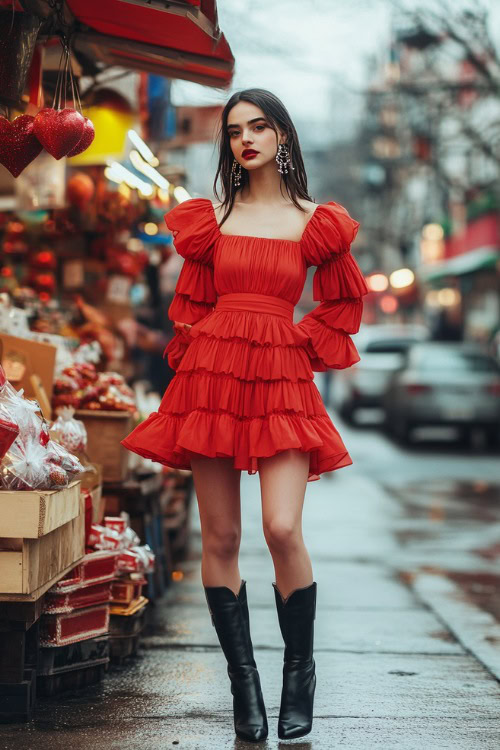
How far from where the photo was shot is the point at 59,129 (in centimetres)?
413

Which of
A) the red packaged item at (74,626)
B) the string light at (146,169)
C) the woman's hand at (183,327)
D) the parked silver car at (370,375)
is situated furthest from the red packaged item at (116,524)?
the parked silver car at (370,375)

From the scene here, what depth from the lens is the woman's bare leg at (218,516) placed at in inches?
143

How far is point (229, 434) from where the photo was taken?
354cm

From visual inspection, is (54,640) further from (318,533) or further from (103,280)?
(103,280)

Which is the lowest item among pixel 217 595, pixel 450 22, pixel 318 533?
pixel 318 533

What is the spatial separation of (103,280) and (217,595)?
5675 millimetres

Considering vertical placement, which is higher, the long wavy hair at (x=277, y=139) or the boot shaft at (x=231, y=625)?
the long wavy hair at (x=277, y=139)

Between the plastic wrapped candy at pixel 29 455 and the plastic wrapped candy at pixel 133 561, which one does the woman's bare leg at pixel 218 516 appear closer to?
the plastic wrapped candy at pixel 29 455

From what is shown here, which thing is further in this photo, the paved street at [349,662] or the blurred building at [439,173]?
the blurred building at [439,173]

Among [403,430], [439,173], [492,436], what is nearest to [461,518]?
[403,430]

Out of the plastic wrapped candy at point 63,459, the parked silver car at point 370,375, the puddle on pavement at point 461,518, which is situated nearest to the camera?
the plastic wrapped candy at point 63,459

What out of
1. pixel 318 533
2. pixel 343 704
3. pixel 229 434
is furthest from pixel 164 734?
pixel 318 533

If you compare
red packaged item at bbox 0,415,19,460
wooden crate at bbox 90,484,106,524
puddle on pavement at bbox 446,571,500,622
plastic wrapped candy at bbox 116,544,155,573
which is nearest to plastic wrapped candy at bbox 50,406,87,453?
wooden crate at bbox 90,484,106,524

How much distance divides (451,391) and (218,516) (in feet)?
41.9
